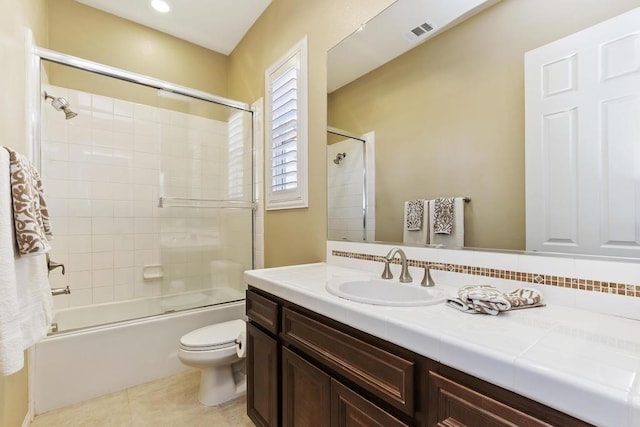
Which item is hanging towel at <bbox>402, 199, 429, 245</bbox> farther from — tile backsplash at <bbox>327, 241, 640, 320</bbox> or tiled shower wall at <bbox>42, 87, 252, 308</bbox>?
tiled shower wall at <bbox>42, 87, 252, 308</bbox>

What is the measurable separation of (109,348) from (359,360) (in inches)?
75.0

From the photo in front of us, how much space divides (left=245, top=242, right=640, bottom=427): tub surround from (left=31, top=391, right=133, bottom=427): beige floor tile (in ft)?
4.72

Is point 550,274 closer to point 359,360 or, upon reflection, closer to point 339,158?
point 359,360

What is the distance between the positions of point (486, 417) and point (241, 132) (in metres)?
2.62

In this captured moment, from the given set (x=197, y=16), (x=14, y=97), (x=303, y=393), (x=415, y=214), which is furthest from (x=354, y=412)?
(x=197, y=16)

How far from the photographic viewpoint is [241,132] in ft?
8.84

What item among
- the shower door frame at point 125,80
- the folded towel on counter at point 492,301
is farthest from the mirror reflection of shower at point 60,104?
the folded towel on counter at point 492,301

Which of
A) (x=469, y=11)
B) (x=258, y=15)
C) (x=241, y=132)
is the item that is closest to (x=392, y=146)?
(x=469, y=11)

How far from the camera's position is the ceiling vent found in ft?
4.47

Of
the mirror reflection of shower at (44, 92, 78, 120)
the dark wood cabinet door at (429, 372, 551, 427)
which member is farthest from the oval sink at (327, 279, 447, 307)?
the mirror reflection of shower at (44, 92, 78, 120)

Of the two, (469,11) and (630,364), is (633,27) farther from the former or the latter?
(630,364)

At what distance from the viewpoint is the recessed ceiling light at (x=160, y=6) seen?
2.41 metres

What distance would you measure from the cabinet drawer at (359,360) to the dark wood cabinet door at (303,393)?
0.07 meters

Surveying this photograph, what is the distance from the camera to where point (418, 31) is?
4.58ft
